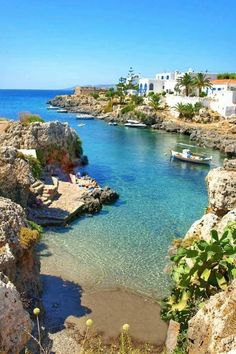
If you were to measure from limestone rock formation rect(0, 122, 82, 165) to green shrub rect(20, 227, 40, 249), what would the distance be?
799 inches

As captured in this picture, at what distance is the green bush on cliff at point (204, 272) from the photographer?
10.7 metres

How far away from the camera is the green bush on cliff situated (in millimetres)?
10680

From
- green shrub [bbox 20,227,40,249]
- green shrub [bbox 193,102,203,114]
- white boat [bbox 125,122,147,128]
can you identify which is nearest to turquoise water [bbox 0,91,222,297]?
green shrub [bbox 20,227,40,249]

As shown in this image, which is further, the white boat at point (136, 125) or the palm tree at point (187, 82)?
the palm tree at point (187, 82)

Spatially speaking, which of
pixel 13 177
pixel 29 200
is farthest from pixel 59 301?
pixel 29 200

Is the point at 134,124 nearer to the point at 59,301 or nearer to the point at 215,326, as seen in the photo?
the point at 59,301

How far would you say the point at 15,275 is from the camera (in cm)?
1283

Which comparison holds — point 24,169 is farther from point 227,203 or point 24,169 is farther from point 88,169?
point 88,169

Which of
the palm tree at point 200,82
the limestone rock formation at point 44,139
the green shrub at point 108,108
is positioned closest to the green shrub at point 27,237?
the limestone rock formation at point 44,139

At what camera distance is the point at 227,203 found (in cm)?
1648

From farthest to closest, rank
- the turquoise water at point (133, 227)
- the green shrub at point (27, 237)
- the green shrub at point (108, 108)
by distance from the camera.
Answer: the green shrub at point (108, 108)
the turquoise water at point (133, 227)
the green shrub at point (27, 237)

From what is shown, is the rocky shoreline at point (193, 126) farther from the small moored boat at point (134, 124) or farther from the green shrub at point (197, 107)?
the green shrub at point (197, 107)

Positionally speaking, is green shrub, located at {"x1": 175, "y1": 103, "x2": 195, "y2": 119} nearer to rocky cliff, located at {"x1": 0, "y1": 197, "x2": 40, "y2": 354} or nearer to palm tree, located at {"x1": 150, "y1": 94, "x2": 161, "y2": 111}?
palm tree, located at {"x1": 150, "y1": 94, "x2": 161, "y2": 111}

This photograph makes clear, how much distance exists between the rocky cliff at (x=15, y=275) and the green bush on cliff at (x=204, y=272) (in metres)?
4.66
